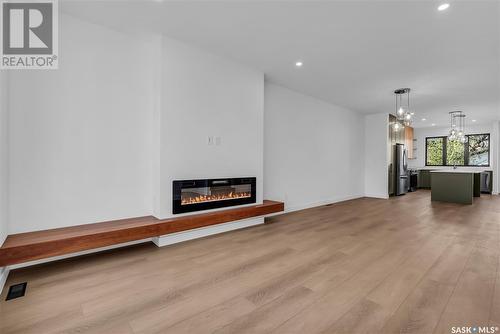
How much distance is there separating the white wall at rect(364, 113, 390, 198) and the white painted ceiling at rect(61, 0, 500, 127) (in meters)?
2.74

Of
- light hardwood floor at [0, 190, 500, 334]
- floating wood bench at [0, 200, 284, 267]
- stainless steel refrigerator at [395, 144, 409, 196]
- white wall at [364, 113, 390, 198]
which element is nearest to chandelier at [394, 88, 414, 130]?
white wall at [364, 113, 390, 198]

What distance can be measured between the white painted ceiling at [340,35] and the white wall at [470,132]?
17.3 ft

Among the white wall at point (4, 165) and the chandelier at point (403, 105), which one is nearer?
the white wall at point (4, 165)

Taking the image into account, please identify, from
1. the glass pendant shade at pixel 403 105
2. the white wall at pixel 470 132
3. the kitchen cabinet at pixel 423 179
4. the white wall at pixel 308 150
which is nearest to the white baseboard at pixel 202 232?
the white wall at pixel 308 150

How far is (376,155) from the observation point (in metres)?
7.44

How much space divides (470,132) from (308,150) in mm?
7911

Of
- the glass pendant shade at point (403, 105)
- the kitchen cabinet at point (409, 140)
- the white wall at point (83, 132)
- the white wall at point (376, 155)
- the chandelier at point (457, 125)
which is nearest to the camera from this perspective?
the white wall at point (83, 132)

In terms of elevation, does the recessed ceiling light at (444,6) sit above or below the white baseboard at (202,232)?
above

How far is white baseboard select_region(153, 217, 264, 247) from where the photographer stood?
3.06m

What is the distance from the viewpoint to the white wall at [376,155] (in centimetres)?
724

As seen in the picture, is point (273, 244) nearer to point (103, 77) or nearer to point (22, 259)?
point (22, 259)

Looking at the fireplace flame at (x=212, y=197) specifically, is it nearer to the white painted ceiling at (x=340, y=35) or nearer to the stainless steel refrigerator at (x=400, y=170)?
the white painted ceiling at (x=340, y=35)

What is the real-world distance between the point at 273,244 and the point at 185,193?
138cm

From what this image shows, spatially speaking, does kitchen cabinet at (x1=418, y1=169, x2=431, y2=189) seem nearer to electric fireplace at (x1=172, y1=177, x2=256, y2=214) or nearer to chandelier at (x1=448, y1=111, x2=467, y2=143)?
chandelier at (x1=448, y1=111, x2=467, y2=143)
